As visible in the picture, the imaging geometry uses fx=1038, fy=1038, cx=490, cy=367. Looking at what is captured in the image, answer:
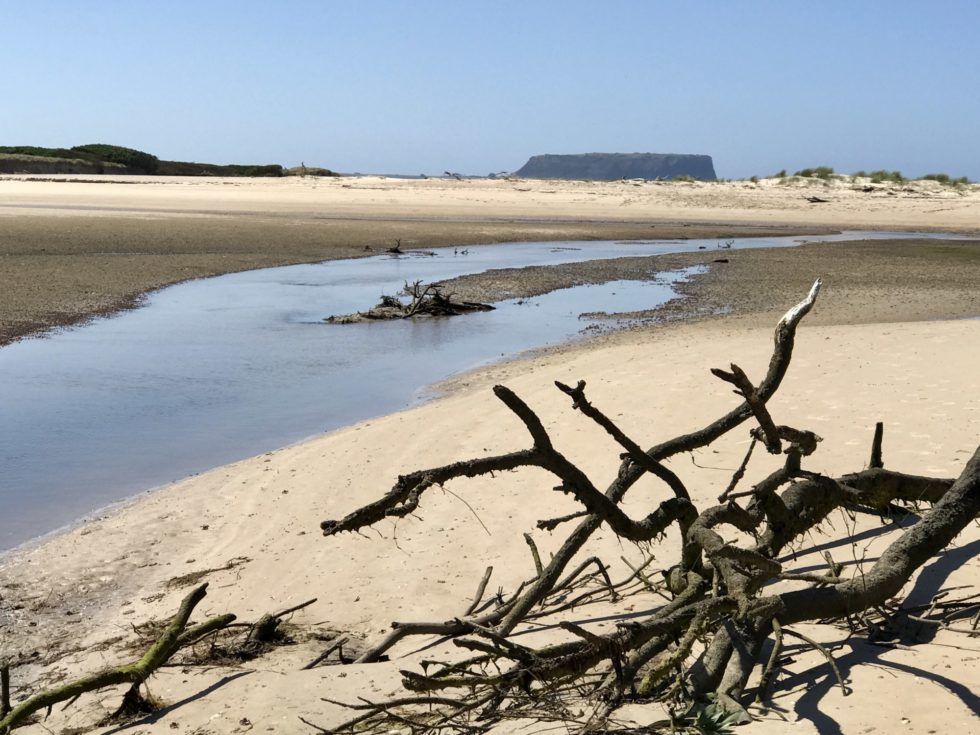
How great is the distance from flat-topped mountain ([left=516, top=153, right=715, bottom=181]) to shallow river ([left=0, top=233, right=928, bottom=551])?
115729 mm

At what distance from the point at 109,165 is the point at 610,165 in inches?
3380

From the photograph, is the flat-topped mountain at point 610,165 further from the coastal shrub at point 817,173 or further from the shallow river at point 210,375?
the shallow river at point 210,375

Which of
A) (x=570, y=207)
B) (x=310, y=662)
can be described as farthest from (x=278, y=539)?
(x=570, y=207)

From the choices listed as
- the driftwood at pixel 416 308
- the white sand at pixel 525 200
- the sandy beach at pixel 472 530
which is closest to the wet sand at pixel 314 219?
the white sand at pixel 525 200

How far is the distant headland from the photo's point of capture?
5522 centimetres

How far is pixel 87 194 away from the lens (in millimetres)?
40250

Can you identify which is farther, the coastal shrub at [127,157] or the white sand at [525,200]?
the coastal shrub at [127,157]

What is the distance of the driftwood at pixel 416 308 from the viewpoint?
49.8 feet

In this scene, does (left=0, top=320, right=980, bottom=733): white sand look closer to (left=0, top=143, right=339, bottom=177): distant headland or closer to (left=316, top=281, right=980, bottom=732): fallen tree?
(left=316, top=281, right=980, bottom=732): fallen tree

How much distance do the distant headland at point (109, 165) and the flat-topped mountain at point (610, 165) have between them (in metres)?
73.3

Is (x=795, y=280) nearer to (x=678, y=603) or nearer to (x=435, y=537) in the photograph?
(x=435, y=537)

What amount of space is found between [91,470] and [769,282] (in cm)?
1387

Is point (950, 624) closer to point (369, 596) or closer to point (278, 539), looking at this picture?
point (369, 596)

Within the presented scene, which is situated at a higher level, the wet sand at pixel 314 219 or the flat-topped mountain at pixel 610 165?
the flat-topped mountain at pixel 610 165
